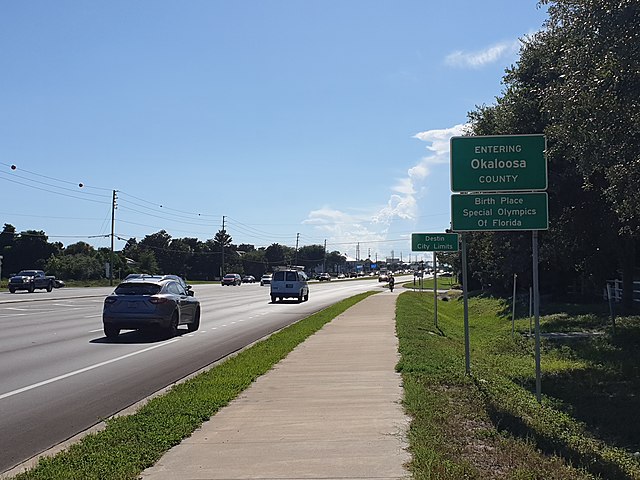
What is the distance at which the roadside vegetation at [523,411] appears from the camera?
6.22 meters

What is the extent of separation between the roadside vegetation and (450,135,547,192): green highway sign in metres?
2.98

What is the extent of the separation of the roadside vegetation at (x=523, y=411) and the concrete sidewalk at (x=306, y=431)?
313mm

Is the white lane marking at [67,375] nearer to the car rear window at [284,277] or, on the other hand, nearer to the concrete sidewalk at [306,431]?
the concrete sidewalk at [306,431]

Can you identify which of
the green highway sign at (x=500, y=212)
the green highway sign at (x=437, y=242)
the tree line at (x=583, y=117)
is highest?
the tree line at (x=583, y=117)

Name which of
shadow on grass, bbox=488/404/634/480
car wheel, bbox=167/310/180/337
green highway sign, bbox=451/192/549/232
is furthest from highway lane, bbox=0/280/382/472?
green highway sign, bbox=451/192/549/232

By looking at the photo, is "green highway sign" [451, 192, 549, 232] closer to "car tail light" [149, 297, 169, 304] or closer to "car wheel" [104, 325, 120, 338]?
"car tail light" [149, 297, 169, 304]

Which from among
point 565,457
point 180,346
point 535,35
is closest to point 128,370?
point 180,346

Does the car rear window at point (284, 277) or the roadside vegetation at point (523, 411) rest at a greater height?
the car rear window at point (284, 277)

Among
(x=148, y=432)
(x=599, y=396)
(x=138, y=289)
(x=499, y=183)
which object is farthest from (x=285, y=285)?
(x=148, y=432)

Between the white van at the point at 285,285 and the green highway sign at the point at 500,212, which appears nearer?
the green highway sign at the point at 500,212

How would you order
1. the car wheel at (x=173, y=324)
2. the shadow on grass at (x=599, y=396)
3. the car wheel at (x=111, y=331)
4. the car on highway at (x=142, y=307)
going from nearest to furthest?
the shadow on grass at (x=599, y=396), the car on highway at (x=142, y=307), the car wheel at (x=111, y=331), the car wheel at (x=173, y=324)

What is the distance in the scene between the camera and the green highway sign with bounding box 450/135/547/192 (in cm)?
1007

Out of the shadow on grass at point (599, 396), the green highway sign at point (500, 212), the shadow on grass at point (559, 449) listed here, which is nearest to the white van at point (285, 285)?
the shadow on grass at point (599, 396)

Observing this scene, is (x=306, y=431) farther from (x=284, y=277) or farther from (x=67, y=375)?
(x=284, y=277)
